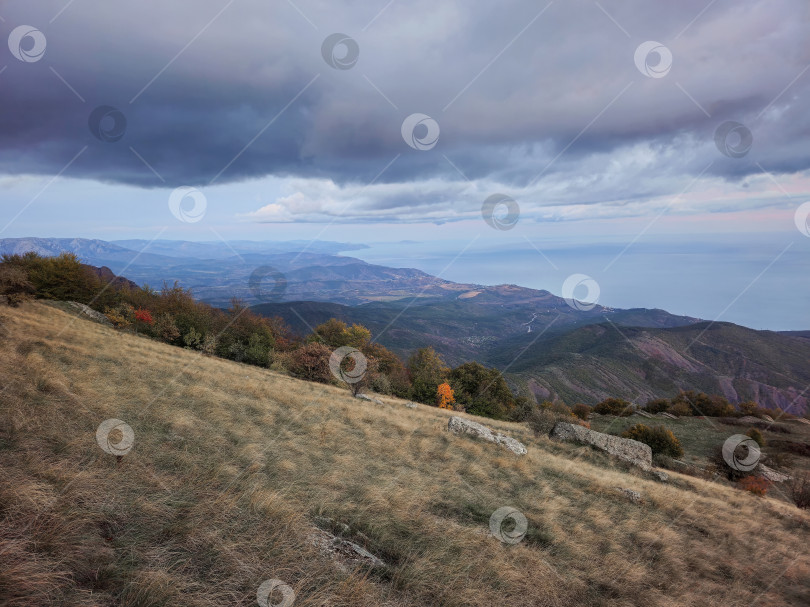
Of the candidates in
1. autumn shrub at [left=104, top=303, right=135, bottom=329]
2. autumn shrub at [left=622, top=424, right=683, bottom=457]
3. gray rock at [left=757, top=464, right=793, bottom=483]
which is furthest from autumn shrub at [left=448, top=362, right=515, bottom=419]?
autumn shrub at [left=104, top=303, right=135, bottom=329]

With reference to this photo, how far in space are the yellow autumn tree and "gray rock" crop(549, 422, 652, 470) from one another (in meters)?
23.4

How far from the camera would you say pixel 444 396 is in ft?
140

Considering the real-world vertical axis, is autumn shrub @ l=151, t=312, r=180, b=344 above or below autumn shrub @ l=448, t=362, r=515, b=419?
below

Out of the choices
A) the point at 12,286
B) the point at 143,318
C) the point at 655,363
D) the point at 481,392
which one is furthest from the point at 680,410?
the point at 655,363

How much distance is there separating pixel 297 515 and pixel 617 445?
62.0 ft

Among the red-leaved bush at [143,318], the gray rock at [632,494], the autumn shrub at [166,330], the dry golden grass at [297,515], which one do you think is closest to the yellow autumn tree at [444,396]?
the autumn shrub at [166,330]

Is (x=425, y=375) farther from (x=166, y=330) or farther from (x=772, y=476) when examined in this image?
(x=772, y=476)

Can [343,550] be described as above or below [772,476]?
below

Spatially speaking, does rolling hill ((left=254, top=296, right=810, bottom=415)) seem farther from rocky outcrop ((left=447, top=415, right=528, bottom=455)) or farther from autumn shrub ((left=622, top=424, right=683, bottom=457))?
rocky outcrop ((left=447, top=415, right=528, bottom=455))

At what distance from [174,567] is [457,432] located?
12.7 metres

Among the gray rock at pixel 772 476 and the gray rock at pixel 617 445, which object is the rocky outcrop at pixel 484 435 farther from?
the gray rock at pixel 772 476

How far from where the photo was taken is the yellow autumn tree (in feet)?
138

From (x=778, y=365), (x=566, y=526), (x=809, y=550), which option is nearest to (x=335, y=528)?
(x=566, y=526)

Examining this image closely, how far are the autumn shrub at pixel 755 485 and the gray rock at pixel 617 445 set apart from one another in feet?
18.1
